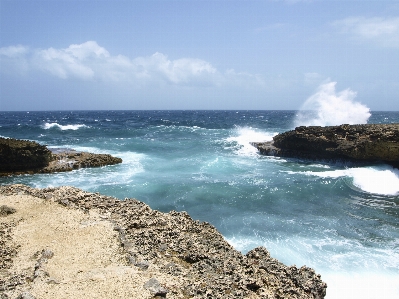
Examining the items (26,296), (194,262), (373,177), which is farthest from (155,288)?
(373,177)

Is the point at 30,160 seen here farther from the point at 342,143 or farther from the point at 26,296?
the point at 342,143

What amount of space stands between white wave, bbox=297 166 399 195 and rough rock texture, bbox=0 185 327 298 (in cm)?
1542

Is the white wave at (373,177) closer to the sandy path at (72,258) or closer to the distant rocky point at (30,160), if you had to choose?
the sandy path at (72,258)

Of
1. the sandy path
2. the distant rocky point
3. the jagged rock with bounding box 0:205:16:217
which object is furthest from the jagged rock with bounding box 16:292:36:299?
the distant rocky point

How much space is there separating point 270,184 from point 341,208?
4.92 m

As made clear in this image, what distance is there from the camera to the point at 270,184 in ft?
66.2

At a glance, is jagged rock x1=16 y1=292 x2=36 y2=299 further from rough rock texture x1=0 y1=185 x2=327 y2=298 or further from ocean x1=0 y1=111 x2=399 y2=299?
ocean x1=0 y1=111 x2=399 y2=299

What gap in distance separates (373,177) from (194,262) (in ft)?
62.4

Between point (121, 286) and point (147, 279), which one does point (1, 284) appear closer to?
point (121, 286)

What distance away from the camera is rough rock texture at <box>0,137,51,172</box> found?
2252cm

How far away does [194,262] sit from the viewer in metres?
7.09

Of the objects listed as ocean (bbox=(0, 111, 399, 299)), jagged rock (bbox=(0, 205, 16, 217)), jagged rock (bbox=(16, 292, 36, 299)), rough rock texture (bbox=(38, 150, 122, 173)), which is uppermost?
jagged rock (bbox=(0, 205, 16, 217))

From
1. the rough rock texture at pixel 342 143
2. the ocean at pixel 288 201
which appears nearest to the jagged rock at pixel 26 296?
the ocean at pixel 288 201

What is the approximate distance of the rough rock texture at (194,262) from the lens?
6.09m
